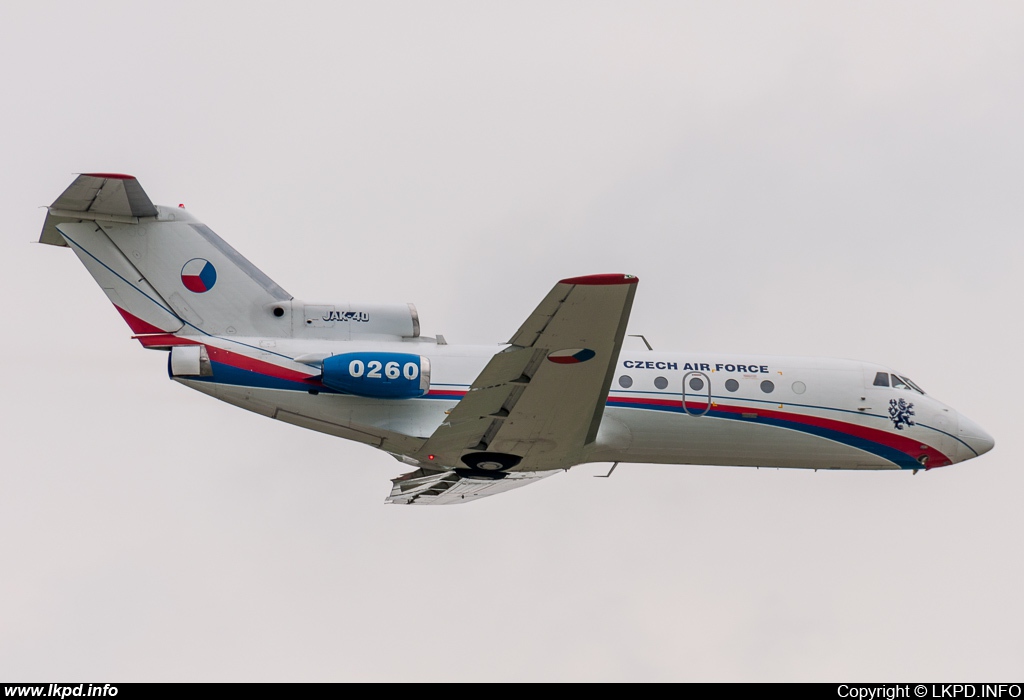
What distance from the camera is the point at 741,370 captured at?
1054 inches

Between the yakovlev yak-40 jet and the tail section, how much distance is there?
0.03 meters

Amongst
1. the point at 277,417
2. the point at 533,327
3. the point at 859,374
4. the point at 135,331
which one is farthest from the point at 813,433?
A: the point at 135,331

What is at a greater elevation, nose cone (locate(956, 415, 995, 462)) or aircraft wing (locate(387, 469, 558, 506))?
nose cone (locate(956, 415, 995, 462))

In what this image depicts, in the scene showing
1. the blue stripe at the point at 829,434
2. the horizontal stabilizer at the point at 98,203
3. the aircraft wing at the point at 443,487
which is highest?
the horizontal stabilizer at the point at 98,203

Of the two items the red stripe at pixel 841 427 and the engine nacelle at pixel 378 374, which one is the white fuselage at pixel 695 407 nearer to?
the red stripe at pixel 841 427

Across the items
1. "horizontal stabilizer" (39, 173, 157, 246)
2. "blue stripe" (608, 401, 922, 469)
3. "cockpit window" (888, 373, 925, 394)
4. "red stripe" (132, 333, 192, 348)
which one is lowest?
"blue stripe" (608, 401, 922, 469)

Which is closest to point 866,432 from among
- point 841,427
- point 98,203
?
point 841,427

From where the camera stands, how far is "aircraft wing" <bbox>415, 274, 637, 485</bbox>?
804 inches

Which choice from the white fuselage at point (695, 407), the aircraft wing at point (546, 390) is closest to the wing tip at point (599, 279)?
the aircraft wing at point (546, 390)

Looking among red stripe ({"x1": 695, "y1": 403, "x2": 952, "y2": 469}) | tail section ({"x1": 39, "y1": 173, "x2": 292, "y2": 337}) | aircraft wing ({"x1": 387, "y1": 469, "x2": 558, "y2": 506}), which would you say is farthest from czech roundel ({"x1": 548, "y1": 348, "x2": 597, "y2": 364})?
tail section ({"x1": 39, "y1": 173, "x2": 292, "y2": 337})

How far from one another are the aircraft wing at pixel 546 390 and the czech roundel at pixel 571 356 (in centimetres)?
2

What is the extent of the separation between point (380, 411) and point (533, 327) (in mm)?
5032

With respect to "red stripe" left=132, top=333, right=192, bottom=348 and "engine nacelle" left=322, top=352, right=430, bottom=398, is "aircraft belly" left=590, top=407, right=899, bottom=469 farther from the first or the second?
"red stripe" left=132, top=333, right=192, bottom=348

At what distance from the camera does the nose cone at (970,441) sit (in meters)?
28.0
